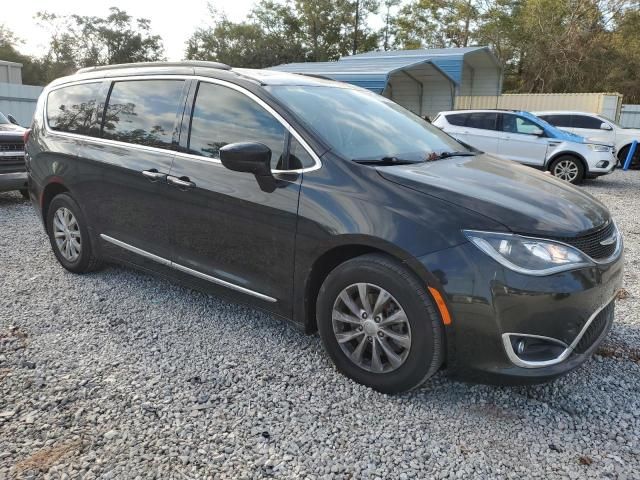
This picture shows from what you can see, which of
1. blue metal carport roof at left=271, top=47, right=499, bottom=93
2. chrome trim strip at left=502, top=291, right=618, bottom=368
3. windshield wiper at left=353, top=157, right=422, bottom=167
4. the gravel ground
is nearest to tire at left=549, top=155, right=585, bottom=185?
blue metal carport roof at left=271, top=47, right=499, bottom=93

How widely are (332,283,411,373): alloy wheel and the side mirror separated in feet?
2.62

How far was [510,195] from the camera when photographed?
2.66 metres

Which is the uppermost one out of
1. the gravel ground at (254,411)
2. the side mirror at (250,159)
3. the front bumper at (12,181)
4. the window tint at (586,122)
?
the window tint at (586,122)

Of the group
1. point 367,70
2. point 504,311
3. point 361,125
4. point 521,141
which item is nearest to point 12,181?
point 361,125

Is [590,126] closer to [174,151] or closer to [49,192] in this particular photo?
[174,151]

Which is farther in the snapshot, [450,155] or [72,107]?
[72,107]

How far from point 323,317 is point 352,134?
44.4 inches

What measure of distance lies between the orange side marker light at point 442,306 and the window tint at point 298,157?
98cm

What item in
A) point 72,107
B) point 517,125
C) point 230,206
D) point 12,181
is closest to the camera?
point 230,206

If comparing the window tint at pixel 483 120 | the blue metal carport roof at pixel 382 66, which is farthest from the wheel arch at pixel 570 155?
the blue metal carport roof at pixel 382 66

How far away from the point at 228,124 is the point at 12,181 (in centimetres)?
572

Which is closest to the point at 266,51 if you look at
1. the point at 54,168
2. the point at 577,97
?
the point at 577,97

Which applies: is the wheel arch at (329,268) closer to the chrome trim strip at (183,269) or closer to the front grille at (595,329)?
the chrome trim strip at (183,269)

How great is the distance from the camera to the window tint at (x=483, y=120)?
38.3ft
